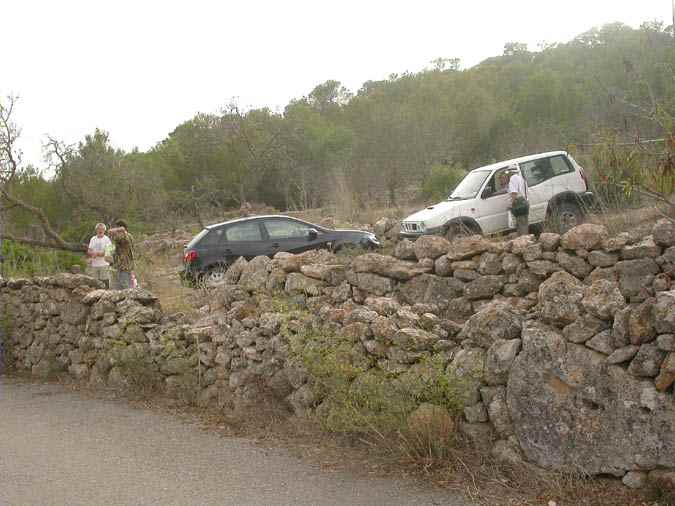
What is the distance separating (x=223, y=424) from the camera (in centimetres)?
799

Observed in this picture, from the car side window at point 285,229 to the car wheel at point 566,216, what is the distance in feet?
16.5

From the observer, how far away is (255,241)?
16219mm

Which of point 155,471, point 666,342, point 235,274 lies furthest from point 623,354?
point 235,274

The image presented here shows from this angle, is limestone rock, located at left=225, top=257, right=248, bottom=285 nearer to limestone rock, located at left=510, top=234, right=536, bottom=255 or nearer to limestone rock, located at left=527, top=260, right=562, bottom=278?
limestone rock, located at left=510, top=234, right=536, bottom=255

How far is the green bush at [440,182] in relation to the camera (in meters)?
25.3

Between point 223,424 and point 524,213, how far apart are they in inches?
303

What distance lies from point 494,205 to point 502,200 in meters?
0.19

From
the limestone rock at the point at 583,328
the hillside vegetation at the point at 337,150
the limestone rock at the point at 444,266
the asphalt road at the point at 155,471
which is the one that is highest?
the hillside vegetation at the point at 337,150

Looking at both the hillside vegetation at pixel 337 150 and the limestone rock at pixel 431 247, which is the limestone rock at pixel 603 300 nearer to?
the limestone rock at pixel 431 247

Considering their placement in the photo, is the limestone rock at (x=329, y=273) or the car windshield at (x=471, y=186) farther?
the car windshield at (x=471, y=186)

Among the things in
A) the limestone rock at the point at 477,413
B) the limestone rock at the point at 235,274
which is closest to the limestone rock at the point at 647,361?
the limestone rock at the point at 477,413

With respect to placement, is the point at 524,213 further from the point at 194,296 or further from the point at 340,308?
the point at 340,308

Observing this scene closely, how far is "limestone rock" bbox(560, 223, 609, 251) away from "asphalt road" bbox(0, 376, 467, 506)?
10.3 feet

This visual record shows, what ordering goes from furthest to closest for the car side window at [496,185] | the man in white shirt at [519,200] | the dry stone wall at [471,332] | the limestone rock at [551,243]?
the car side window at [496,185], the man in white shirt at [519,200], the limestone rock at [551,243], the dry stone wall at [471,332]
